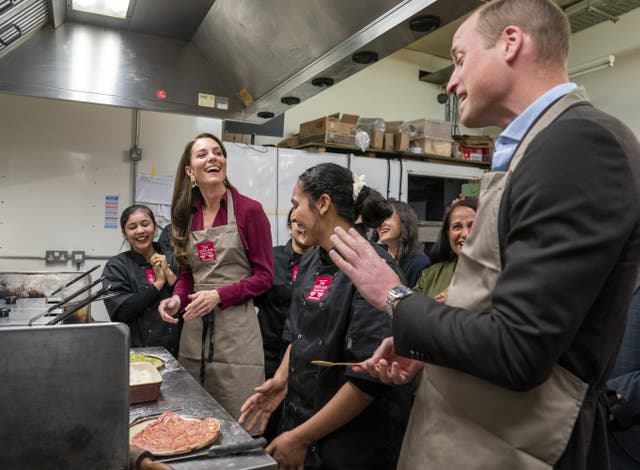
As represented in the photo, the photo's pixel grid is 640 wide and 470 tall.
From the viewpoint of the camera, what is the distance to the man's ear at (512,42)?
825 mm

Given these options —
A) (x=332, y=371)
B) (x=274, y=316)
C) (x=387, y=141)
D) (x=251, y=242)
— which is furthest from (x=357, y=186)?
(x=387, y=141)

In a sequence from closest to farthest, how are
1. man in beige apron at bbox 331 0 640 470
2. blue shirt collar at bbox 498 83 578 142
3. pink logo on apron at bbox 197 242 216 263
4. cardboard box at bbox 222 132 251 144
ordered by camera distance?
1. man in beige apron at bbox 331 0 640 470
2. blue shirt collar at bbox 498 83 578 142
3. pink logo on apron at bbox 197 242 216 263
4. cardboard box at bbox 222 132 251 144

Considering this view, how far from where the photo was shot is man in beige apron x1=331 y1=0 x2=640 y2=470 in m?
0.68

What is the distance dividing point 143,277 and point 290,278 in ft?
2.57

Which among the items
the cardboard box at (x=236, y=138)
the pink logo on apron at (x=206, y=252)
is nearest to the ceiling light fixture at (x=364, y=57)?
the pink logo on apron at (x=206, y=252)

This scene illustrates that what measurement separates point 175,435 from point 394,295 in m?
0.62

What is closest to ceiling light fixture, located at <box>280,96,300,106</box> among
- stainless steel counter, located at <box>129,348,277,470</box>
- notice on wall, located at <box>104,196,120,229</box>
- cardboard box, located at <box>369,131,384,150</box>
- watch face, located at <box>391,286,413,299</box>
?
stainless steel counter, located at <box>129,348,277,470</box>

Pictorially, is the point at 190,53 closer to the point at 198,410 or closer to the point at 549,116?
the point at 198,410

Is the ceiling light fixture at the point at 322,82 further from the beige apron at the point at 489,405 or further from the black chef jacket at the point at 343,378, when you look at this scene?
the beige apron at the point at 489,405

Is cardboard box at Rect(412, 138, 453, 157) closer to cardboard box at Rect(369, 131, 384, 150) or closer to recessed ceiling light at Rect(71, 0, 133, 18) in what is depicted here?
cardboard box at Rect(369, 131, 384, 150)

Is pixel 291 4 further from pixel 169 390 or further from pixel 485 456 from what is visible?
pixel 485 456

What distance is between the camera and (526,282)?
0.69 metres

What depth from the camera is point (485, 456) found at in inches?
31.5

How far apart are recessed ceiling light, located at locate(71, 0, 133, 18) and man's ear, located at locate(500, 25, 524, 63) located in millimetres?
1727
